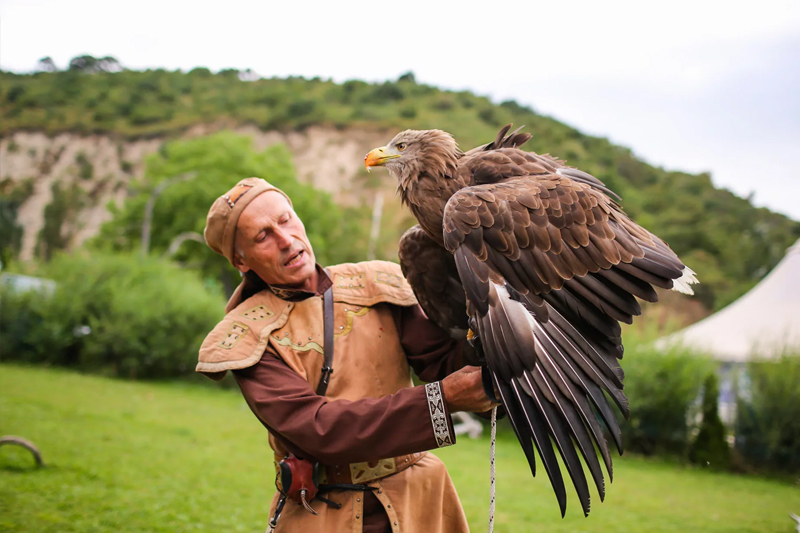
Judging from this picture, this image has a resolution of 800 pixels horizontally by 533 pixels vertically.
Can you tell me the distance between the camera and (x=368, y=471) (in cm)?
213

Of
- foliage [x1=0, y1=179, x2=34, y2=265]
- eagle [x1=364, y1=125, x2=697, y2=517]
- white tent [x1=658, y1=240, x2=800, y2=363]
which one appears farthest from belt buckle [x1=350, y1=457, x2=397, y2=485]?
foliage [x1=0, y1=179, x2=34, y2=265]

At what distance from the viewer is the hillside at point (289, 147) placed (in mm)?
39906

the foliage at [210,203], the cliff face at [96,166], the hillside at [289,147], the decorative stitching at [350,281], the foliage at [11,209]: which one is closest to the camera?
the decorative stitching at [350,281]

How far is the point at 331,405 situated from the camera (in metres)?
1.90

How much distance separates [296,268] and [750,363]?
12.3 metres

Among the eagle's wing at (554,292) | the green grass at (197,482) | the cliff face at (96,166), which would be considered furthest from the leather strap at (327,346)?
the cliff face at (96,166)

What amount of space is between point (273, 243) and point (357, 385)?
60cm

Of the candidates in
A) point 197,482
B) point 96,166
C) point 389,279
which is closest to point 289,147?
point 96,166

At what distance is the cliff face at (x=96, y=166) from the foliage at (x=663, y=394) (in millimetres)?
37812

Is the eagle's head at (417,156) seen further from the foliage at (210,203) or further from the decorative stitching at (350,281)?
the foliage at (210,203)

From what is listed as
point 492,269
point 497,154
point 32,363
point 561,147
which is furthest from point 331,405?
point 561,147

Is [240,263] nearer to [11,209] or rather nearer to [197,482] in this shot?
[197,482]

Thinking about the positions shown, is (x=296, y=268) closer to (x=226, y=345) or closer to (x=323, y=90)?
(x=226, y=345)

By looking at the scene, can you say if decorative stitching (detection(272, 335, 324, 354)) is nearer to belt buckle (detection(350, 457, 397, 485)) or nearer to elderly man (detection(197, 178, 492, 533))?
elderly man (detection(197, 178, 492, 533))
